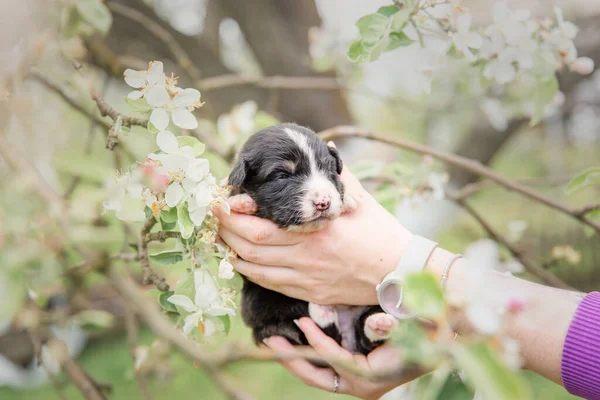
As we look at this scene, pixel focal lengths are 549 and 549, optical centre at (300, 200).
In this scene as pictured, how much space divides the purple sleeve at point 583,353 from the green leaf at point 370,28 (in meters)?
0.99

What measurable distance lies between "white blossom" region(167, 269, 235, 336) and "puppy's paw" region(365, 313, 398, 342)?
58 cm

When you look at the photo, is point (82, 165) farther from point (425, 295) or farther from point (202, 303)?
point (425, 295)

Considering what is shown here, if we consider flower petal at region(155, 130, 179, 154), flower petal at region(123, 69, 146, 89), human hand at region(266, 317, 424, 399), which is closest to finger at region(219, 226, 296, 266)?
human hand at region(266, 317, 424, 399)

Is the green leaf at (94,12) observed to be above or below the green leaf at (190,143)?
above

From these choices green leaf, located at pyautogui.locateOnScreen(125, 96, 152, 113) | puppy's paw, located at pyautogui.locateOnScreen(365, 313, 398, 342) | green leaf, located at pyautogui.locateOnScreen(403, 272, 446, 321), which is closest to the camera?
green leaf, located at pyautogui.locateOnScreen(403, 272, 446, 321)

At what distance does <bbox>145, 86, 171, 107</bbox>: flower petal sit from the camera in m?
1.44

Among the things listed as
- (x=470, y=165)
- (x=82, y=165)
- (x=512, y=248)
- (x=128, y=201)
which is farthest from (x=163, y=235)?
(x=512, y=248)

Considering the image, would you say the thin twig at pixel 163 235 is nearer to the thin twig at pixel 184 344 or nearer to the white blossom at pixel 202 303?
the white blossom at pixel 202 303

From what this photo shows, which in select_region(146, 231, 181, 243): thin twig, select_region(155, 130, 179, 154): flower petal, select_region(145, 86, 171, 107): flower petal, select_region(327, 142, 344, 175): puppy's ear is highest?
select_region(145, 86, 171, 107): flower petal

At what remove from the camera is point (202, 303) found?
58.6 inches

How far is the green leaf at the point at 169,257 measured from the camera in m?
1.58

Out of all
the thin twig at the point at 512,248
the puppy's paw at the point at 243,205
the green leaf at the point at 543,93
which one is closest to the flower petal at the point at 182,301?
the puppy's paw at the point at 243,205

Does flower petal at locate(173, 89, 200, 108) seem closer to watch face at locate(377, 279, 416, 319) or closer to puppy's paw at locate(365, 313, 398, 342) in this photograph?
watch face at locate(377, 279, 416, 319)

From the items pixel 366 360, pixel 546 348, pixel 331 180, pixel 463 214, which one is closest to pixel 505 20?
pixel 331 180
